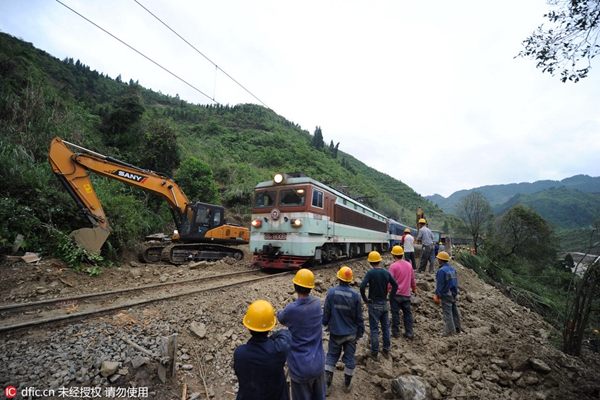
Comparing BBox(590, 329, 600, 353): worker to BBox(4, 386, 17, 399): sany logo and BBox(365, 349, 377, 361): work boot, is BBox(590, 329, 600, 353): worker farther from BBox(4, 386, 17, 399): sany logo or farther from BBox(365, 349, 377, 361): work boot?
BBox(4, 386, 17, 399): sany logo

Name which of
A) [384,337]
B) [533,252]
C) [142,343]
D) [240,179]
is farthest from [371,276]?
[533,252]

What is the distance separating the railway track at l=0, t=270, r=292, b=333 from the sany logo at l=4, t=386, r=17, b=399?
5.44 ft

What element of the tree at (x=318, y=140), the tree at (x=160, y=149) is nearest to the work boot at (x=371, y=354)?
the tree at (x=160, y=149)

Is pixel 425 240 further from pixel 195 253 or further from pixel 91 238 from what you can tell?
pixel 91 238

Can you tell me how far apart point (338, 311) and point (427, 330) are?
353 centimetres

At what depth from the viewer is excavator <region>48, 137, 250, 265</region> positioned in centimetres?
784

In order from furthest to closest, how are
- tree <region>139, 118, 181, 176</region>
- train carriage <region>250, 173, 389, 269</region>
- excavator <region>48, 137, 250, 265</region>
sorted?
1. tree <region>139, 118, 181, 176</region>
2. train carriage <region>250, 173, 389, 269</region>
3. excavator <region>48, 137, 250, 265</region>

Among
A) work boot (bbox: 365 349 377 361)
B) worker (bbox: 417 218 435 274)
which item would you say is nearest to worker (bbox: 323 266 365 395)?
work boot (bbox: 365 349 377 361)

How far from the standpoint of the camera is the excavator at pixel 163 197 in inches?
309

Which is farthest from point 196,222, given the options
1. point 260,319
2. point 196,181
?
point 196,181

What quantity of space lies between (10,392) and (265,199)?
7.29m

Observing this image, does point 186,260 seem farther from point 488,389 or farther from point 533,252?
point 533,252

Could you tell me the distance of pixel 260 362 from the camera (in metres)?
2.17

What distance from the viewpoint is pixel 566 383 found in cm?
417
